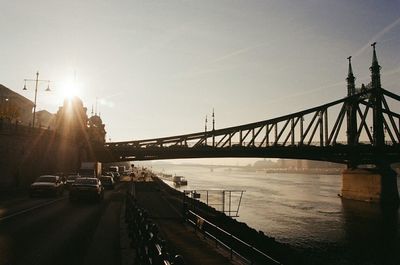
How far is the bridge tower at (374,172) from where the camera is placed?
7406cm

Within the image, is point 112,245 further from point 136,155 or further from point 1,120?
point 136,155

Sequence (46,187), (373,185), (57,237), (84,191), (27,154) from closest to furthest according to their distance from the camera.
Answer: (57,237) → (84,191) → (46,187) → (27,154) → (373,185)

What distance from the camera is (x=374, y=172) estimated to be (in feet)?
255

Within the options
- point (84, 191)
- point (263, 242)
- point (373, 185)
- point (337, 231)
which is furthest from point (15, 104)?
point (263, 242)

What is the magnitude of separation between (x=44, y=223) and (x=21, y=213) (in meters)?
4.44

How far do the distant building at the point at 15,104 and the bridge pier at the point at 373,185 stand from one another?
255 feet

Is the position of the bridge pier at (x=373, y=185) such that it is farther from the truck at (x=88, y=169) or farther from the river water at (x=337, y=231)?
the truck at (x=88, y=169)

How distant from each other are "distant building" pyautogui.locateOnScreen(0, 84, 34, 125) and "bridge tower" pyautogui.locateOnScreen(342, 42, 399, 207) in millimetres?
77756

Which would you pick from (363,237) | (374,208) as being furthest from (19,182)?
(374,208)

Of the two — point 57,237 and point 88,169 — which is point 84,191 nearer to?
point 57,237

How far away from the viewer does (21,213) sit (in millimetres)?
23016

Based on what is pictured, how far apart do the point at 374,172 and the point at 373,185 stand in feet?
8.50

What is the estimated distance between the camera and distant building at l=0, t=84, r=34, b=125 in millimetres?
96963

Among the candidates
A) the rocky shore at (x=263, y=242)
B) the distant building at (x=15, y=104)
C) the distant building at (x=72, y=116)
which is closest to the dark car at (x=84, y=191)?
the rocky shore at (x=263, y=242)
